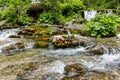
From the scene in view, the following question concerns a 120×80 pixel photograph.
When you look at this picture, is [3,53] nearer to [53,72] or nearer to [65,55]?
[65,55]

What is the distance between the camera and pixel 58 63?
8.37 metres

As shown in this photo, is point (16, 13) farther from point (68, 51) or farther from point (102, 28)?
point (68, 51)

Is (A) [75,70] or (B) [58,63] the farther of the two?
(B) [58,63]

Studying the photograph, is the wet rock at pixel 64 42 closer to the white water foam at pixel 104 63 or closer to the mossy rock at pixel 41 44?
the mossy rock at pixel 41 44

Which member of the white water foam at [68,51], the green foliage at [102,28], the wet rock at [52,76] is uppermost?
the green foliage at [102,28]

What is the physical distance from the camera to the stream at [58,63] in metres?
6.92

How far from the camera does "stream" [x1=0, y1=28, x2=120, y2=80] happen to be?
6920 millimetres

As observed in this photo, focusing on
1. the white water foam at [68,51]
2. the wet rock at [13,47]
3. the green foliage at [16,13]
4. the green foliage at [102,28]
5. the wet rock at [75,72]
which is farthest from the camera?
the green foliage at [16,13]

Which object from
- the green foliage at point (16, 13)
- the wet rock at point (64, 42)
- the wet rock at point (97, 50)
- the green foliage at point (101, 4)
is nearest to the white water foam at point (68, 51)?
the wet rock at point (64, 42)

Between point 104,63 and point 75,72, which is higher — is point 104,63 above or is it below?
below

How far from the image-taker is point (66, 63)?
830cm

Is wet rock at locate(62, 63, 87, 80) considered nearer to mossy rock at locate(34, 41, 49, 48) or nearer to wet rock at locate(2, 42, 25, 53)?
mossy rock at locate(34, 41, 49, 48)

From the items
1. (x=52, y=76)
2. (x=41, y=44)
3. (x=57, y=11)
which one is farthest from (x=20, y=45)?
(x=57, y=11)

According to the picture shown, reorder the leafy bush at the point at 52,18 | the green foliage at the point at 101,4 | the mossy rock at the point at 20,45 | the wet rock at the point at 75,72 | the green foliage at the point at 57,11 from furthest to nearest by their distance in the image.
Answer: the green foliage at the point at 101,4 → the green foliage at the point at 57,11 → the leafy bush at the point at 52,18 → the mossy rock at the point at 20,45 → the wet rock at the point at 75,72
